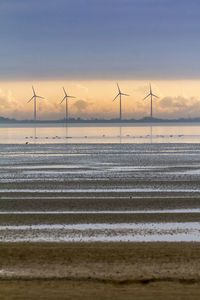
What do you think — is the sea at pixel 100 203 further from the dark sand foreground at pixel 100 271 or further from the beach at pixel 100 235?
the dark sand foreground at pixel 100 271

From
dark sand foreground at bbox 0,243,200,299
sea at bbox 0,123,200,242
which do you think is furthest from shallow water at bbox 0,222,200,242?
dark sand foreground at bbox 0,243,200,299

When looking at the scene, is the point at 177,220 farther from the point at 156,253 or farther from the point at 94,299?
the point at 94,299

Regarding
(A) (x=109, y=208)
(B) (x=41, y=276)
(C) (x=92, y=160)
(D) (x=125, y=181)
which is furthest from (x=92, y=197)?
(C) (x=92, y=160)

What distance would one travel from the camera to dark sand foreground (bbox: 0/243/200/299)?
1105cm

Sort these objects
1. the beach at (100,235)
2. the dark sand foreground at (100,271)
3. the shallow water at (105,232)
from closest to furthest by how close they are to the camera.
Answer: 1. the dark sand foreground at (100,271)
2. the beach at (100,235)
3. the shallow water at (105,232)

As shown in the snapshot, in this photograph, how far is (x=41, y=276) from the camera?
483 inches

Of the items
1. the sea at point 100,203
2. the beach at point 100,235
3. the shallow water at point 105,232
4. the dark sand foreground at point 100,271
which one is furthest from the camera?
the sea at point 100,203

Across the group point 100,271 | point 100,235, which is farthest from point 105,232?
point 100,271

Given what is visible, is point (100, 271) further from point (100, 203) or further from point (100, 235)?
point (100, 203)

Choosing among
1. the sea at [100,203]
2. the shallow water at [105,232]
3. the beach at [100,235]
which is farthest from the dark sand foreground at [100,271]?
the sea at [100,203]


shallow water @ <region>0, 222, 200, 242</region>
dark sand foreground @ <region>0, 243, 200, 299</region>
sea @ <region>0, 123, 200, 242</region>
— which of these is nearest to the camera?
dark sand foreground @ <region>0, 243, 200, 299</region>

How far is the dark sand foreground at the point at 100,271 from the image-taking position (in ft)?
36.2

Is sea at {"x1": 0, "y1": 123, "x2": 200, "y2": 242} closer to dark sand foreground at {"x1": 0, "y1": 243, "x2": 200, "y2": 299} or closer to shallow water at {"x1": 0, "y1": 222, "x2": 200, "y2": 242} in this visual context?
shallow water at {"x1": 0, "y1": 222, "x2": 200, "y2": 242}

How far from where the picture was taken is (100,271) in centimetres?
1271
